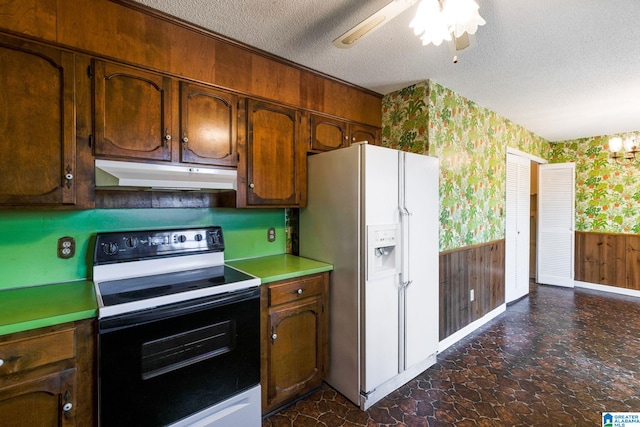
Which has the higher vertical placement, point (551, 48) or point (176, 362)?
point (551, 48)

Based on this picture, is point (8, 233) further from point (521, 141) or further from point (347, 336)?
point (521, 141)

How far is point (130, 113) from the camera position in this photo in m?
1.57

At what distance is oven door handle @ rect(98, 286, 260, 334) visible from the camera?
1.24 m

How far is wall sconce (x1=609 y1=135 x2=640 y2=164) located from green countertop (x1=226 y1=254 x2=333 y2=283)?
4.93m

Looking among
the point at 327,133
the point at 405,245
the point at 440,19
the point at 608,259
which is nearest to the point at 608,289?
the point at 608,259

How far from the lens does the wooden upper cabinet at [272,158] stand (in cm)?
200

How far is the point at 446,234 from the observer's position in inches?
107

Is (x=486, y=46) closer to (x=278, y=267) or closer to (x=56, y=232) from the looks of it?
(x=278, y=267)

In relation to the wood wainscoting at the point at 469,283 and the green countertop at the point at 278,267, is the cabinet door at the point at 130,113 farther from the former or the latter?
the wood wainscoting at the point at 469,283

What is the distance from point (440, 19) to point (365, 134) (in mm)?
1660

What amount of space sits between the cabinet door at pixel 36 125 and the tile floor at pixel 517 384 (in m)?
1.82

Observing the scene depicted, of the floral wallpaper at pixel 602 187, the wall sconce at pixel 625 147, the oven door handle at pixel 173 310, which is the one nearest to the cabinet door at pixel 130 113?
the oven door handle at pixel 173 310

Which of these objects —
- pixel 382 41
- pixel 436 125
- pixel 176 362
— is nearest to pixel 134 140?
pixel 176 362

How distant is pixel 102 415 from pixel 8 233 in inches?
42.3
